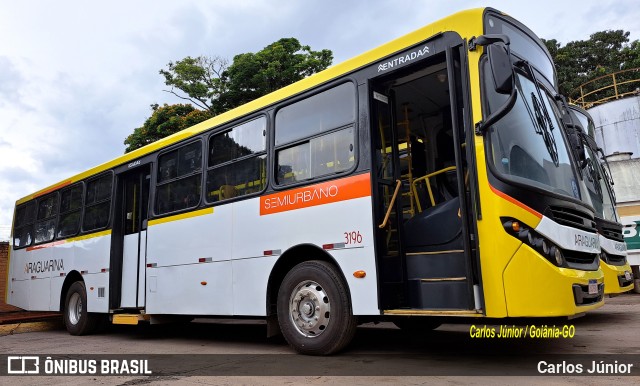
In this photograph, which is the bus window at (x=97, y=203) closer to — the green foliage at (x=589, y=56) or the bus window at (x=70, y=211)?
the bus window at (x=70, y=211)

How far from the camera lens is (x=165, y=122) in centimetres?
2348

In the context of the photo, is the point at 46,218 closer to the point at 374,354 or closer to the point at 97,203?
the point at 97,203

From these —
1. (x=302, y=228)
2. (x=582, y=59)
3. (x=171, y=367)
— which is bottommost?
(x=171, y=367)

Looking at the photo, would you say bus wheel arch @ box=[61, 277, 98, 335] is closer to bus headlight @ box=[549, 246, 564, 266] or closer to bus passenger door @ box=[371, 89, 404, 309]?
bus passenger door @ box=[371, 89, 404, 309]

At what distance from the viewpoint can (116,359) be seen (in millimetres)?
6383

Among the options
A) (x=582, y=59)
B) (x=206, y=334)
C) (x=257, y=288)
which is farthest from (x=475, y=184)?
(x=582, y=59)

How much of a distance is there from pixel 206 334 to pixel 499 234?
638 centimetres

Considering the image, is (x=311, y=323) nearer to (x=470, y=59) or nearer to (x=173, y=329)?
(x=470, y=59)

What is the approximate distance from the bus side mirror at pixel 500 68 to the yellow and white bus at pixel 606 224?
13.0ft

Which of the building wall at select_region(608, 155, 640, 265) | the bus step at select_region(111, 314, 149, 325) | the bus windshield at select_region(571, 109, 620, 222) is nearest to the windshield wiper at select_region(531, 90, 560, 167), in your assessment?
the bus windshield at select_region(571, 109, 620, 222)

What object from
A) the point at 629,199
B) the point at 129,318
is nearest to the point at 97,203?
the point at 129,318

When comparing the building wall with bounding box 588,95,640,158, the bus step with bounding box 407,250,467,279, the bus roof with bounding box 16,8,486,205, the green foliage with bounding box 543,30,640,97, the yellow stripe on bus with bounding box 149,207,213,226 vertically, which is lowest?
the bus step with bounding box 407,250,467,279

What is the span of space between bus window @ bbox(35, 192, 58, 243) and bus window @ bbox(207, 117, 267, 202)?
5.77 metres

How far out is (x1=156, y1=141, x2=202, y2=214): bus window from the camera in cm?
Result: 755
